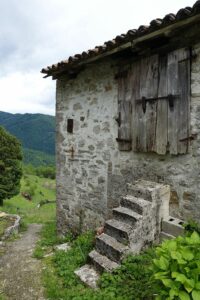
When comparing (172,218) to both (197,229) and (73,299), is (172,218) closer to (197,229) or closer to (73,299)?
(197,229)

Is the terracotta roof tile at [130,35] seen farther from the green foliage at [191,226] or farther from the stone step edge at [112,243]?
the stone step edge at [112,243]

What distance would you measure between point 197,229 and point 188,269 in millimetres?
1979

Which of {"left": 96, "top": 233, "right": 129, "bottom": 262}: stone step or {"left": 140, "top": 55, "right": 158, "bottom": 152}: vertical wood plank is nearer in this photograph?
{"left": 96, "top": 233, "right": 129, "bottom": 262}: stone step

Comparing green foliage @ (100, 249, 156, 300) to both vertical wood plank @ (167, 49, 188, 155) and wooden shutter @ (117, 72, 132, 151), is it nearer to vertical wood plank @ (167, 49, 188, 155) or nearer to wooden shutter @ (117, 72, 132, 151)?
vertical wood plank @ (167, 49, 188, 155)

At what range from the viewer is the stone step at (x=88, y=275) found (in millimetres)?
4598


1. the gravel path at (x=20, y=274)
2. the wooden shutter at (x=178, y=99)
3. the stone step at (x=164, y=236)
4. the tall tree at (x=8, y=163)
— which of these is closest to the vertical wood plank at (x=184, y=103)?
the wooden shutter at (x=178, y=99)

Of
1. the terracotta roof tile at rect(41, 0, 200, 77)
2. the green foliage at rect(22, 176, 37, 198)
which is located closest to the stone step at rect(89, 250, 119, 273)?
the terracotta roof tile at rect(41, 0, 200, 77)

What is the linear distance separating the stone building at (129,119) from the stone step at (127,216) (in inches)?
31.6

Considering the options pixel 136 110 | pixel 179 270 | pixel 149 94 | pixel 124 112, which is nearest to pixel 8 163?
pixel 124 112

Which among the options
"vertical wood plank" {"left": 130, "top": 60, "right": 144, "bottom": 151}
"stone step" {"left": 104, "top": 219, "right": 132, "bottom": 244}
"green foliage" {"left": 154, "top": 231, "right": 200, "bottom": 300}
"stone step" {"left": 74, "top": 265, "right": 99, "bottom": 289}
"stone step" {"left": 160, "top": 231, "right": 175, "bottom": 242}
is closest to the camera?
"green foliage" {"left": 154, "top": 231, "right": 200, "bottom": 300}

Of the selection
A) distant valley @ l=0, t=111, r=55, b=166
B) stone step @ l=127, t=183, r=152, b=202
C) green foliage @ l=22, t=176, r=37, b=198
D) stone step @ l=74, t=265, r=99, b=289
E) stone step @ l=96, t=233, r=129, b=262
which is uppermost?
distant valley @ l=0, t=111, r=55, b=166

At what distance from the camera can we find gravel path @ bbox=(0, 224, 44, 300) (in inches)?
192

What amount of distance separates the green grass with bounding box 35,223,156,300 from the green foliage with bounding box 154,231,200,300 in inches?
11.4

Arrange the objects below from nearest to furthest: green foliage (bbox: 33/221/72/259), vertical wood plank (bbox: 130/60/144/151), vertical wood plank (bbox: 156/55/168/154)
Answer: vertical wood plank (bbox: 156/55/168/154)
vertical wood plank (bbox: 130/60/144/151)
green foliage (bbox: 33/221/72/259)
